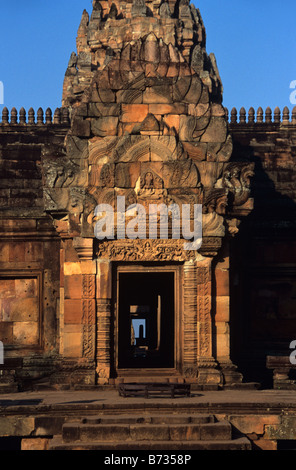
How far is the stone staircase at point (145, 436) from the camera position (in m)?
15.2

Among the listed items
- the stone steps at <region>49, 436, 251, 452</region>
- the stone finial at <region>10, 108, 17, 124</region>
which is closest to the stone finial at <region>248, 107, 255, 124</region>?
the stone finial at <region>10, 108, 17, 124</region>

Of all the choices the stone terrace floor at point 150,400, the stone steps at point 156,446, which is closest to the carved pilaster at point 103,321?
the stone terrace floor at point 150,400

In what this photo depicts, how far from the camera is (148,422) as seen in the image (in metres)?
16.0

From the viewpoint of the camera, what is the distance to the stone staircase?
15.2m

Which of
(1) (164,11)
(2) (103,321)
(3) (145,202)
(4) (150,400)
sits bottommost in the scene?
(4) (150,400)

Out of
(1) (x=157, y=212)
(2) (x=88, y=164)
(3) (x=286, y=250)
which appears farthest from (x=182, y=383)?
(3) (x=286, y=250)

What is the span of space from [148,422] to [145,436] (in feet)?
1.43

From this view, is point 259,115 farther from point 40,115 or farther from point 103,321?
point 103,321

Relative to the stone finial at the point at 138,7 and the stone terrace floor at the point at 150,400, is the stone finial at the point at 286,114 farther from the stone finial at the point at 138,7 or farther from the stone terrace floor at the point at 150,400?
the stone terrace floor at the point at 150,400

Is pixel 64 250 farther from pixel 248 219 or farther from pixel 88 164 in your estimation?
pixel 248 219

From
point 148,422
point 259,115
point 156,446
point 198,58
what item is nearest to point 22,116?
point 259,115

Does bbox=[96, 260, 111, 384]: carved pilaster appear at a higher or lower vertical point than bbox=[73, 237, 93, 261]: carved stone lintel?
lower

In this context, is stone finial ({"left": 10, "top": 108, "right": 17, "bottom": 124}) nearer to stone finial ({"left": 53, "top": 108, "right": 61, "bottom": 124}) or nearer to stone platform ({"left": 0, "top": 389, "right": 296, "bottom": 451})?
stone finial ({"left": 53, "top": 108, "right": 61, "bottom": 124})
